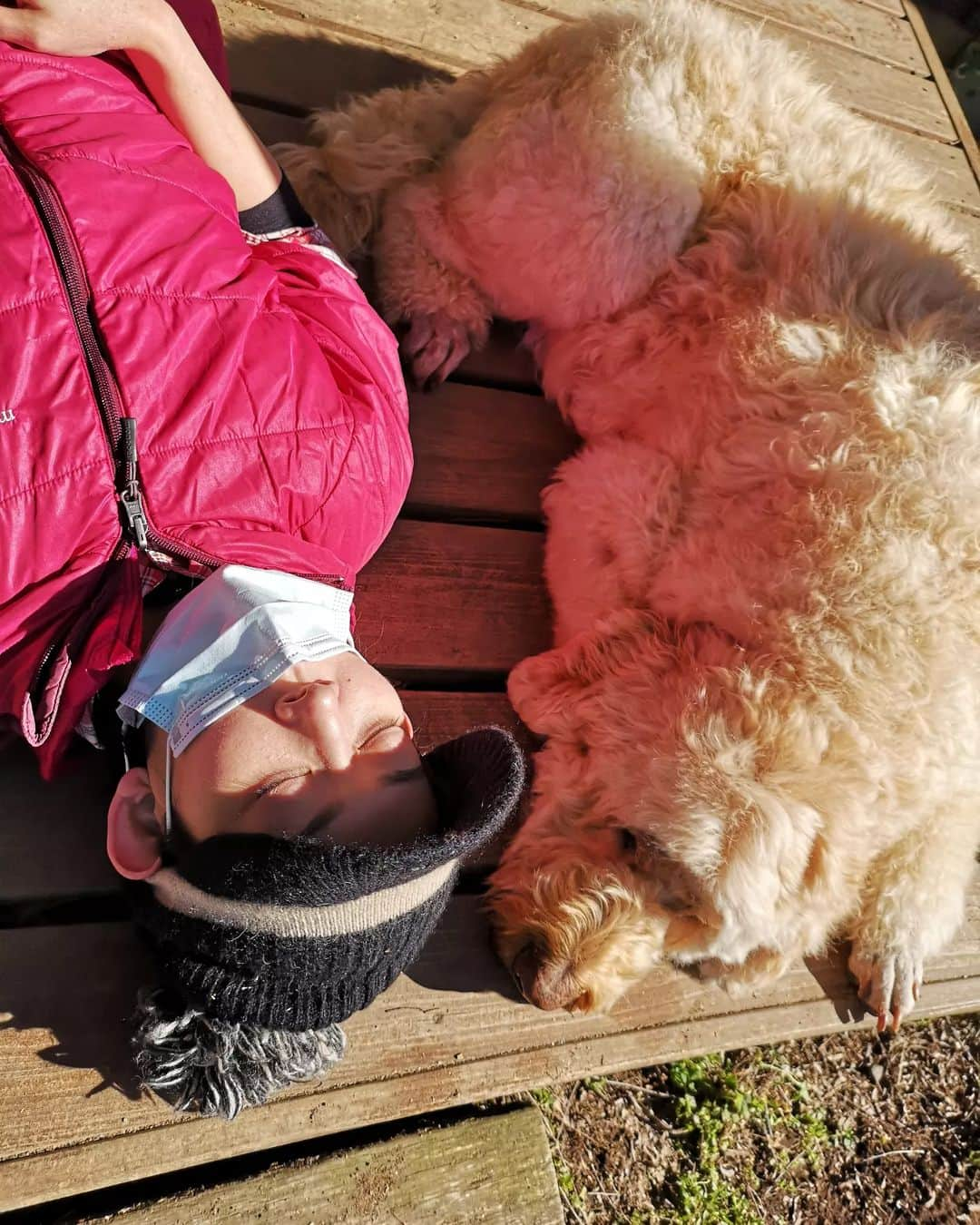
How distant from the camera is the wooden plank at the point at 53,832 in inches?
67.2

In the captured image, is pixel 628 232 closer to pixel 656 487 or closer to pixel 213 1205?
pixel 656 487

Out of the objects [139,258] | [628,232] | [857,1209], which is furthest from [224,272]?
[857,1209]

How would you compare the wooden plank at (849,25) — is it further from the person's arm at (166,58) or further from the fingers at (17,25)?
the fingers at (17,25)

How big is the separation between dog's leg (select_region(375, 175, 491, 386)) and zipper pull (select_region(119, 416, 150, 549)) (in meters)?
1.04

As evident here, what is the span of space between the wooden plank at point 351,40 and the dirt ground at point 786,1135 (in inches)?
113

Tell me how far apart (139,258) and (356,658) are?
0.80m

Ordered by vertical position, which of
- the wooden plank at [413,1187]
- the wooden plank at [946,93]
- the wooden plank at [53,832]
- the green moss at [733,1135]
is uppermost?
the wooden plank at [946,93]

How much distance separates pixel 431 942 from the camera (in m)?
1.93

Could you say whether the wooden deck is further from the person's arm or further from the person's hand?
the person's hand

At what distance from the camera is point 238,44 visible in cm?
250

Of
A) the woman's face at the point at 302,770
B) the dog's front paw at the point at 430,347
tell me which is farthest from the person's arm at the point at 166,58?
the woman's face at the point at 302,770

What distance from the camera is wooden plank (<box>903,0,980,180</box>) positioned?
3574mm

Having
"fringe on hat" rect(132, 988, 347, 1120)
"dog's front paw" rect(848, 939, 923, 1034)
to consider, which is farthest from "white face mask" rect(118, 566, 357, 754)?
"dog's front paw" rect(848, 939, 923, 1034)

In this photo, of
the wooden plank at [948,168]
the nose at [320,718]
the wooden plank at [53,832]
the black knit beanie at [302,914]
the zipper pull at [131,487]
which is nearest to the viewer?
the black knit beanie at [302,914]
